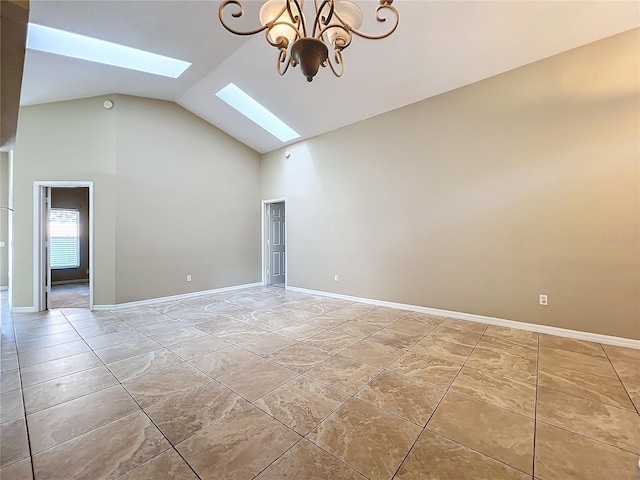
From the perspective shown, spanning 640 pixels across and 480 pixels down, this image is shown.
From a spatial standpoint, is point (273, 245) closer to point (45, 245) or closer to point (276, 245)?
point (276, 245)

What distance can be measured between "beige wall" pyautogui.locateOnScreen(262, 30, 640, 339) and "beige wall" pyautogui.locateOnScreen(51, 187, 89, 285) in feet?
23.2

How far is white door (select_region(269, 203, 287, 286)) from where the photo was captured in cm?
696

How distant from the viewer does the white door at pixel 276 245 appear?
22.8 feet

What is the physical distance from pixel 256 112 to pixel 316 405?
17.2 ft

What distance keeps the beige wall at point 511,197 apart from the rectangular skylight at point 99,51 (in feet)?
10.1

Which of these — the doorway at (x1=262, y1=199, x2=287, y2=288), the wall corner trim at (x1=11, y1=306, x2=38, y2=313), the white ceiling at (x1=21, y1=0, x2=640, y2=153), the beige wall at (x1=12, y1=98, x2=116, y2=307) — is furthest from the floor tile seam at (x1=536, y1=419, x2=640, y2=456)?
the wall corner trim at (x1=11, y1=306, x2=38, y2=313)

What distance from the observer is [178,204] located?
538 centimetres

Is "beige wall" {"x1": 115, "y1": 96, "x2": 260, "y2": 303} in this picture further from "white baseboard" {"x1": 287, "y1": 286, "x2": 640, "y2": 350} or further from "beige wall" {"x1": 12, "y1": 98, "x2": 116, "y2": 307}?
"white baseboard" {"x1": 287, "y1": 286, "x2": 640, "y2": 350}

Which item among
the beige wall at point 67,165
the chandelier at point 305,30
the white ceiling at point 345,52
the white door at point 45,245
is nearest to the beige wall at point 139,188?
the beige wall at point 67,165

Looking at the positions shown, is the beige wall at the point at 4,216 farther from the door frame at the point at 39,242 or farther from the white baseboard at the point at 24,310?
the white baseboard at the point at 24,310

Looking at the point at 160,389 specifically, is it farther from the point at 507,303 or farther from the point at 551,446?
the point at 507,303

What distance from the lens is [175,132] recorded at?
5.33m

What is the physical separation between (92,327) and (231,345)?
7.24 ft

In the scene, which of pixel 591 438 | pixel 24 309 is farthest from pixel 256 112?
pixel 591 438
